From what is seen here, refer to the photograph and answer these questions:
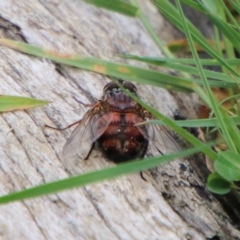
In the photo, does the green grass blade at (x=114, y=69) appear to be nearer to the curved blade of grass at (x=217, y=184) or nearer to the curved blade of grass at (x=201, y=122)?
the curved blade of grass at (x=201, y=122)

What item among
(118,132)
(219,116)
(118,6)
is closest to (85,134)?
(118,132)

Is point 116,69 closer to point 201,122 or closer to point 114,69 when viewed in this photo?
point 114,69

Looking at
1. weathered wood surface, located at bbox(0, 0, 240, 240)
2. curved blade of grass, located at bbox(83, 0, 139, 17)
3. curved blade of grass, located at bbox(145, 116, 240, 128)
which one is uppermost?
curved blade of grass, located at bbox(83, 0, 139, 17)

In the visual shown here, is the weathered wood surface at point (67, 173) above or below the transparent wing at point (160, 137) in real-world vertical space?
below

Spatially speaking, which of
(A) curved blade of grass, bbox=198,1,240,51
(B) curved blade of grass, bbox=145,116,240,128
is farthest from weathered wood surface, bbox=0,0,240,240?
(A) curved blade of grass, bbox=198,1,240,51

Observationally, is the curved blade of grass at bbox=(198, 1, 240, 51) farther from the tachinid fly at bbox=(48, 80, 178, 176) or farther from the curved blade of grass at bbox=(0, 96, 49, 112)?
the curved blade of grass at bbox=(0, 96, 49, 112)

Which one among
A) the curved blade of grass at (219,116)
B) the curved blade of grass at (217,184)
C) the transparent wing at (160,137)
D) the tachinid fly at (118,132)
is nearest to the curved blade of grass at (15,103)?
the tachinid fly at (118,132)
